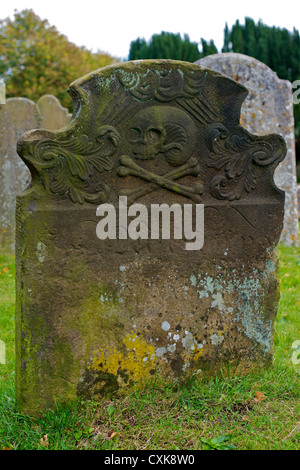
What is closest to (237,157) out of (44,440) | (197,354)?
(197,354)

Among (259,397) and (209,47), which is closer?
(259,397)

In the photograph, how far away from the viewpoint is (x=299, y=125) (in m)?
15.0

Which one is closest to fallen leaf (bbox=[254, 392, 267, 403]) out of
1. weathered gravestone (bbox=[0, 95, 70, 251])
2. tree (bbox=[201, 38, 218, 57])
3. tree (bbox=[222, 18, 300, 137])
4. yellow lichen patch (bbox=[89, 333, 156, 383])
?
yellow lichen patch (bbox=[89, 333, 156, 383])

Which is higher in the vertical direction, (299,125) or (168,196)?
(299,125)

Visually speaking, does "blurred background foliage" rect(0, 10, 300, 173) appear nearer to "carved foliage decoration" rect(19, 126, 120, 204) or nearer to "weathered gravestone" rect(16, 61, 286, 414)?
"weathered gravestone" rect(16, 61, 286, 414)

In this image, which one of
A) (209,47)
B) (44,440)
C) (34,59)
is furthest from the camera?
(34,59)

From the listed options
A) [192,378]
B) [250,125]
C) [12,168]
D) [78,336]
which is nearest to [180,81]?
[78,336]

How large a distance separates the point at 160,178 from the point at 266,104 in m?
4.83

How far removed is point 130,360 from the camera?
9.92 ft

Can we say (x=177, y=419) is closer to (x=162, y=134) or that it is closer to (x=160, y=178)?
(x=160, y=178)

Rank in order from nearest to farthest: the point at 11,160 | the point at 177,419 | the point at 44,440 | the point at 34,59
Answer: the point at 44,440
the point at 177,419
the point at 11,160
the point at 34,59

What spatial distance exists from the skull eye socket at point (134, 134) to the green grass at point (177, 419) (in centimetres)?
163
